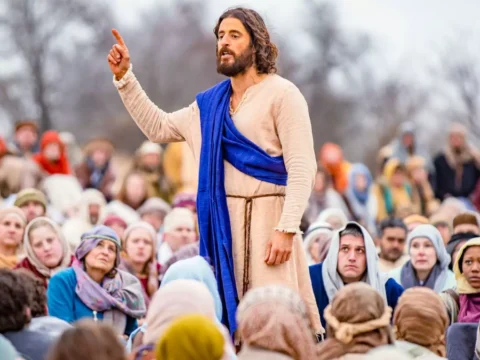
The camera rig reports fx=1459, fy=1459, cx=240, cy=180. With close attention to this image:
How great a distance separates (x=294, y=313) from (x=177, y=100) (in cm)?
2647

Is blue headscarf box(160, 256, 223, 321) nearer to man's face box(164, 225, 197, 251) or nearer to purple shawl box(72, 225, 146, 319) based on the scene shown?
purple shawl box(72, 225, 146, 319)

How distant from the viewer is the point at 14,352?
6566 mm

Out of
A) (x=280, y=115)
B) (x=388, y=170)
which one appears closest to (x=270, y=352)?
(x=280, y=115)

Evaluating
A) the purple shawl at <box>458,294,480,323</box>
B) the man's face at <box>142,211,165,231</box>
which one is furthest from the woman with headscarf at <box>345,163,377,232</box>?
the purple shawl at <box>458,294,480,323</box>

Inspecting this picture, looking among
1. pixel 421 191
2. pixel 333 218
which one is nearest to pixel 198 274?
pixel 333 218

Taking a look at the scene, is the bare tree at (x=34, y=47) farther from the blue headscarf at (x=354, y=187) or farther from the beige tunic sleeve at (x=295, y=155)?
the beige tunic sleeve at (x=295, y=155)

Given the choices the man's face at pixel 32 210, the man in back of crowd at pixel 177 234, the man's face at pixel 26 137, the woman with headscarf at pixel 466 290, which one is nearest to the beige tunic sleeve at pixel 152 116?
the woman with headscarf at pixel 466 290

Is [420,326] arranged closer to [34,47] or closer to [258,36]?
[258,36]

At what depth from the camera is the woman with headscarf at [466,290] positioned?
9.32 metres

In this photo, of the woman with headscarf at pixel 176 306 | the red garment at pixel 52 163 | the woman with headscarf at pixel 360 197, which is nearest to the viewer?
the woman with headscarf at pixel 176 306

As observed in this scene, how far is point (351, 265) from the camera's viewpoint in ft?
31.0

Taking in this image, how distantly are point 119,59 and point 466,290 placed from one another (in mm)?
2836

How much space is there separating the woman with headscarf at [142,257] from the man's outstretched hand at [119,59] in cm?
322

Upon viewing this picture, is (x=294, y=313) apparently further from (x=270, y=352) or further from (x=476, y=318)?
(x=476, y=318)
